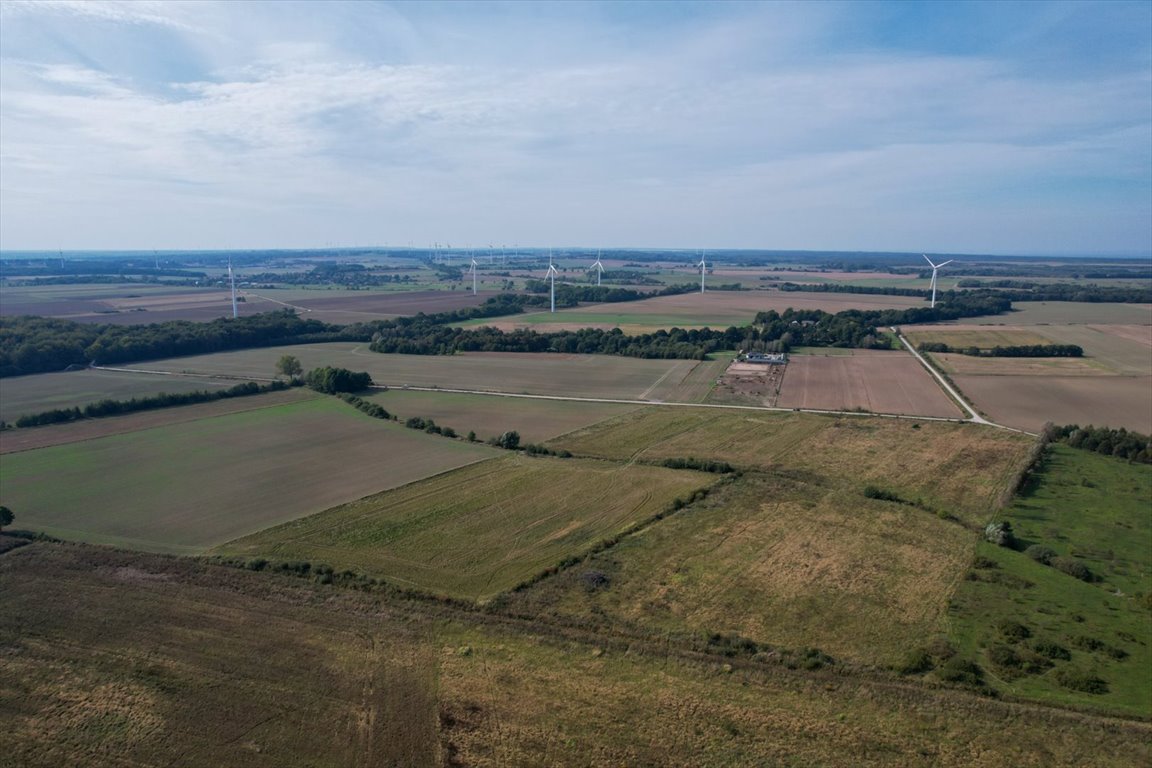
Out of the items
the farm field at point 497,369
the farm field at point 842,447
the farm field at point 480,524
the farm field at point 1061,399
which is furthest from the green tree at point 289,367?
the farm field at point 1061,399

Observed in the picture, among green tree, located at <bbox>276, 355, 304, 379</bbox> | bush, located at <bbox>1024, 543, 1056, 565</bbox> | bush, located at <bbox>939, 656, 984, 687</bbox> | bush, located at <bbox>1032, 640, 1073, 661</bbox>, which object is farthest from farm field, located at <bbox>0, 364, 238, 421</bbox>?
bush, located at <bbox>1032, 640, 1073, 661</bbox>

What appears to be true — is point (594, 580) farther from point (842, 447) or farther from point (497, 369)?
point (497, 369)

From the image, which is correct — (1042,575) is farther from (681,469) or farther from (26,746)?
(26,746)

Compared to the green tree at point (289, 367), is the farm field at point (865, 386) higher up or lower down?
lower down

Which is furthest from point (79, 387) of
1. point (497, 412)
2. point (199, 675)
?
point (199, 675)

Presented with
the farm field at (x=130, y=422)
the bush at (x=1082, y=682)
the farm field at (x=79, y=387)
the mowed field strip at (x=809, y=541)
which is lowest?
the bush at (x=1082, y=682)

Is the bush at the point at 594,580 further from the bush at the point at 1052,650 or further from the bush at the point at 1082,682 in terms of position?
the bush at the point at 1082,682
